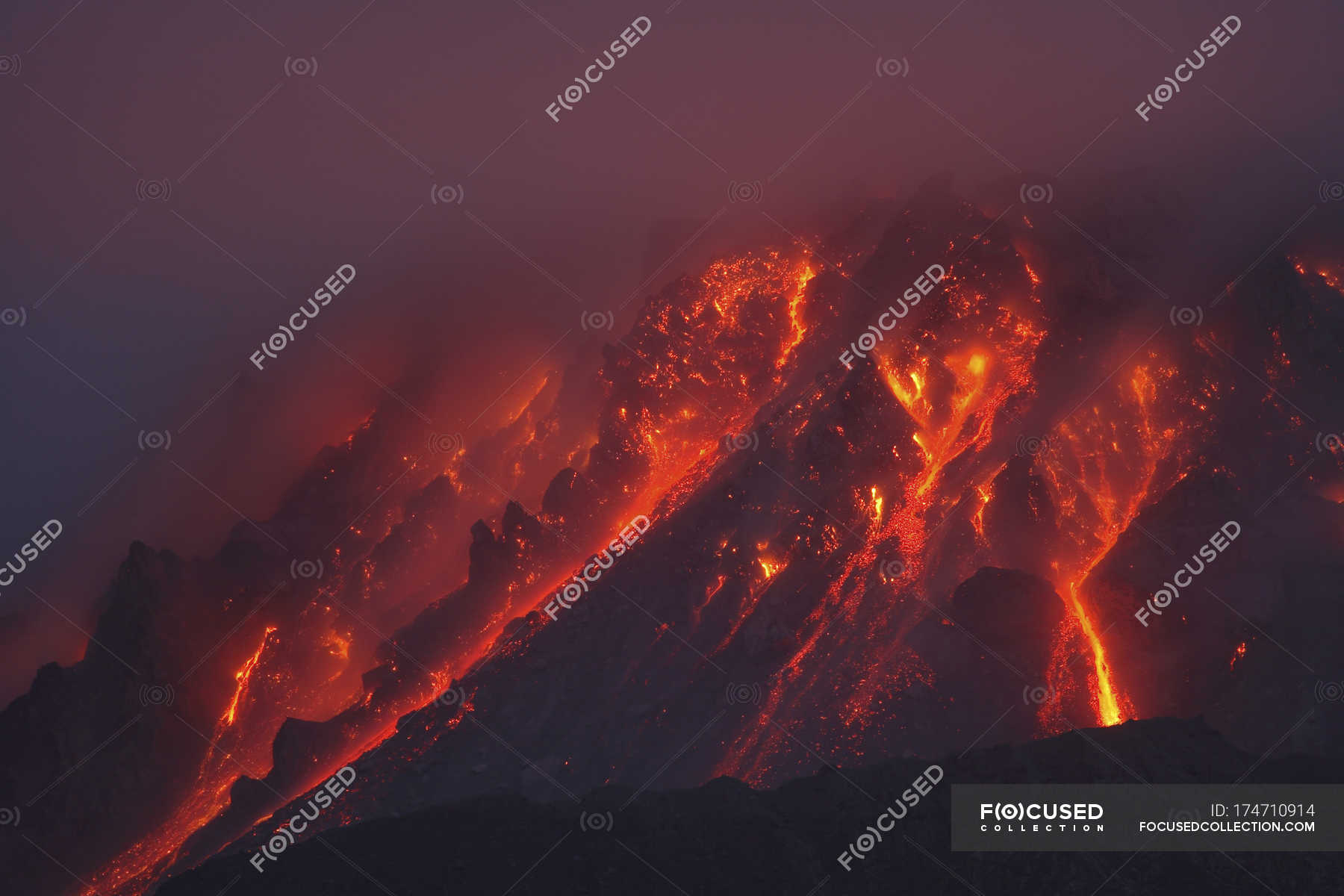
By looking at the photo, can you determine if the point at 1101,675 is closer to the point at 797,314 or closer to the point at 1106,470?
the point at 1106,470

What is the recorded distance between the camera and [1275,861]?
19.7 metres

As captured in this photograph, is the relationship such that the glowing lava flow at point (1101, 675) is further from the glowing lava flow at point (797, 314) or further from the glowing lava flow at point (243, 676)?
the glowing lava flow at point (243, 676)

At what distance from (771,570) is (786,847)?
16.3 m

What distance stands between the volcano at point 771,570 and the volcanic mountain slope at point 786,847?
28.1 inches

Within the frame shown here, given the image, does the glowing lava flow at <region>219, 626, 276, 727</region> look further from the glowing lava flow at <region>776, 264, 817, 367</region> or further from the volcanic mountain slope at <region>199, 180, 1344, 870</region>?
the glowing lava flow at <region>776, 264, 817, 367</region>

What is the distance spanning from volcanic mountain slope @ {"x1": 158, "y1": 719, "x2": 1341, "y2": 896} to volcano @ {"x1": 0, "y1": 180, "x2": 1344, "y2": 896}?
713mm

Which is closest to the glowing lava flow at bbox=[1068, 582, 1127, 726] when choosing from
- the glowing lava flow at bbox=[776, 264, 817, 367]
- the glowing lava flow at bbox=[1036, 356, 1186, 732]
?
the glowing lava flow at bbox=[1036, 356, 1186, 732]

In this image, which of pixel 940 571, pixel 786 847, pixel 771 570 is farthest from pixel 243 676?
pixel 786 847

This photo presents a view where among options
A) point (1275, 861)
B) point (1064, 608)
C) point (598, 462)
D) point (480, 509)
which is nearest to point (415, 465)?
point (480, 509)

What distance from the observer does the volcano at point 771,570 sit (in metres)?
30.4

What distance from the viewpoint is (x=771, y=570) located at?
3622 centimetres

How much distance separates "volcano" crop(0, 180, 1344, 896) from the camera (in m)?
30.4

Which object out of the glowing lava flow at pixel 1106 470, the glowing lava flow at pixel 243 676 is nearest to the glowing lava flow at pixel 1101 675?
the glowing lava flow at pixel 1106 470

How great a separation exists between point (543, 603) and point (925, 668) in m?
13.7
